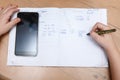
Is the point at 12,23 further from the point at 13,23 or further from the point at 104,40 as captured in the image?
the point at 104,40

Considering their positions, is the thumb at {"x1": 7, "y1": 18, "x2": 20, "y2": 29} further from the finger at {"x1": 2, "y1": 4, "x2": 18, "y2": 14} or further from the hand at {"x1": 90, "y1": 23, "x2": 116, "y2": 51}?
the hand at {"x1": 90, "y1": 23, "x2": 116, "y2": 51}

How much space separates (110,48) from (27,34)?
12.7 inches

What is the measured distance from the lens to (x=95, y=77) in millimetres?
878

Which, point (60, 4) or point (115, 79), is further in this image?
point (60, 4)

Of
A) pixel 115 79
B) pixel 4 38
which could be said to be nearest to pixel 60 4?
pixel 4 38

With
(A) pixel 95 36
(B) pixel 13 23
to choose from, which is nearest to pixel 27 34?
(B) pixel 13 23

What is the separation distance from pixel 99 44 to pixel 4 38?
37 cm

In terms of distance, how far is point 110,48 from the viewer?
88cm

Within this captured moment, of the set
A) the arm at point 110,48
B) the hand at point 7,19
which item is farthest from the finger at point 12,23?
the arm at point 110,48

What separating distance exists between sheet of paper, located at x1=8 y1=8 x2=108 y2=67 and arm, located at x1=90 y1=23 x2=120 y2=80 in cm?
2

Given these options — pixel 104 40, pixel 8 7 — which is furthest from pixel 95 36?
pixel 8 7

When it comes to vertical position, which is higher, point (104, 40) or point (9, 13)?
point (9, 13)

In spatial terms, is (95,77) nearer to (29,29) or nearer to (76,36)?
(76,36)

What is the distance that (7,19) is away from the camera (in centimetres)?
94
